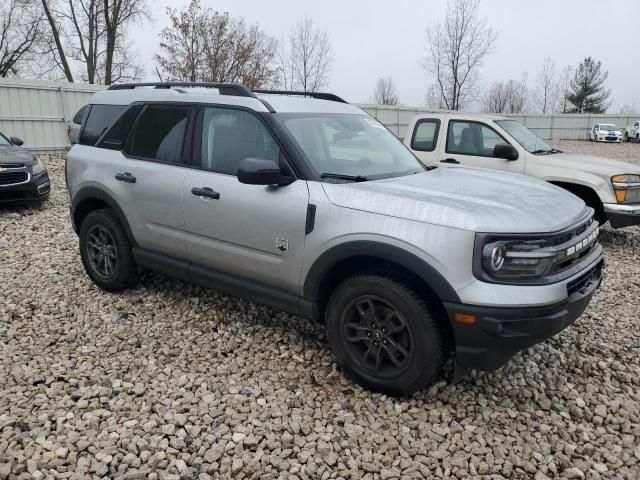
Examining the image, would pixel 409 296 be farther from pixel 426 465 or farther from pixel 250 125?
pixel 250 125

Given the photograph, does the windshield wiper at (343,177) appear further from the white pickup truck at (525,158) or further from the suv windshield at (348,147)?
the white pickup truck at (525,158)

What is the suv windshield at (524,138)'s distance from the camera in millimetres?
7141

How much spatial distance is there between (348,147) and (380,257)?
1.17 m

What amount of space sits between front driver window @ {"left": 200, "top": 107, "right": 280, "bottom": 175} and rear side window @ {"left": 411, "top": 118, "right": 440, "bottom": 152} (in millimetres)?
4422

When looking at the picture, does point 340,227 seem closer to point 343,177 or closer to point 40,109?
point 343,177

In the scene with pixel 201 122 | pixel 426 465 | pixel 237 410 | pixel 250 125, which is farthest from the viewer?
pixel 201 122

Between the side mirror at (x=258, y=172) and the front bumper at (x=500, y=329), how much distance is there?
4.42 feet

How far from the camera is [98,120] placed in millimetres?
4922

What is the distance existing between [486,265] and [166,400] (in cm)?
208

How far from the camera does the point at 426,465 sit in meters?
2.73

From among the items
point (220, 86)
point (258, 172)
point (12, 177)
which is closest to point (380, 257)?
point (258, 172)

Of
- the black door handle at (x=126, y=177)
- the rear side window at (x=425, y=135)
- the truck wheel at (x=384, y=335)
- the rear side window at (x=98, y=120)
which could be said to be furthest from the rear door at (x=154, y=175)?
the rear side window at (x=425, y=135)

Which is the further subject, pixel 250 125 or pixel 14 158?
pixel 14 158

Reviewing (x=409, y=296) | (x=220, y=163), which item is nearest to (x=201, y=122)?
(x=220, y=163)
